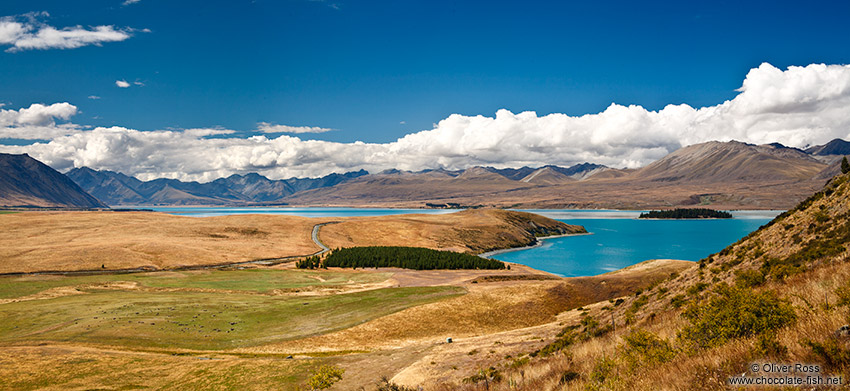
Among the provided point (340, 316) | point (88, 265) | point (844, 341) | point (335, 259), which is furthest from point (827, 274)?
point (88, 265)

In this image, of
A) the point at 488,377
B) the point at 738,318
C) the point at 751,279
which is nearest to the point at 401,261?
the point at 488,377

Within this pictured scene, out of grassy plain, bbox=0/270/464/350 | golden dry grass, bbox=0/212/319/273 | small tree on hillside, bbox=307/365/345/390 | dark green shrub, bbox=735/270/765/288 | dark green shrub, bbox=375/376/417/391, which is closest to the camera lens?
dark green shrub, bbox=375/376/417/391

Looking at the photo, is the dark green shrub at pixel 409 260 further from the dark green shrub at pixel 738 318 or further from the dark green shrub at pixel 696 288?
the dark green shrub at pixel 738 318

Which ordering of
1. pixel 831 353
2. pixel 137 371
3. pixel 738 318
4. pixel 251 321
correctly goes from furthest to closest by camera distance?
pixel 251 321 → pixel 137 371 → pixel 738 318 → pixel 831 353

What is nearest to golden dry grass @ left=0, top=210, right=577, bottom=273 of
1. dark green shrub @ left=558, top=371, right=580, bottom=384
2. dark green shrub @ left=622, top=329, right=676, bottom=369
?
dark green shrub @ left=558, top=371, right=580, bottom=384

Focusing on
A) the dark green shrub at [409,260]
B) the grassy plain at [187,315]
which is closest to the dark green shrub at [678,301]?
the grassy plain at [187,315]

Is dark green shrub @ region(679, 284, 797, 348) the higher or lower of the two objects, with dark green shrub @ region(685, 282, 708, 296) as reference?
higher

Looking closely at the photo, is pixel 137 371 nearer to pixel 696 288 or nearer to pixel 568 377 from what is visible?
pixel 568 377

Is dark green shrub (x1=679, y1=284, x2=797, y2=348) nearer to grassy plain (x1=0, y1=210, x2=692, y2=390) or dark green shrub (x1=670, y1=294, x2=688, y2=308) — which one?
dark green shrub (x1=670, y1=294, x2=688, y2=308)
